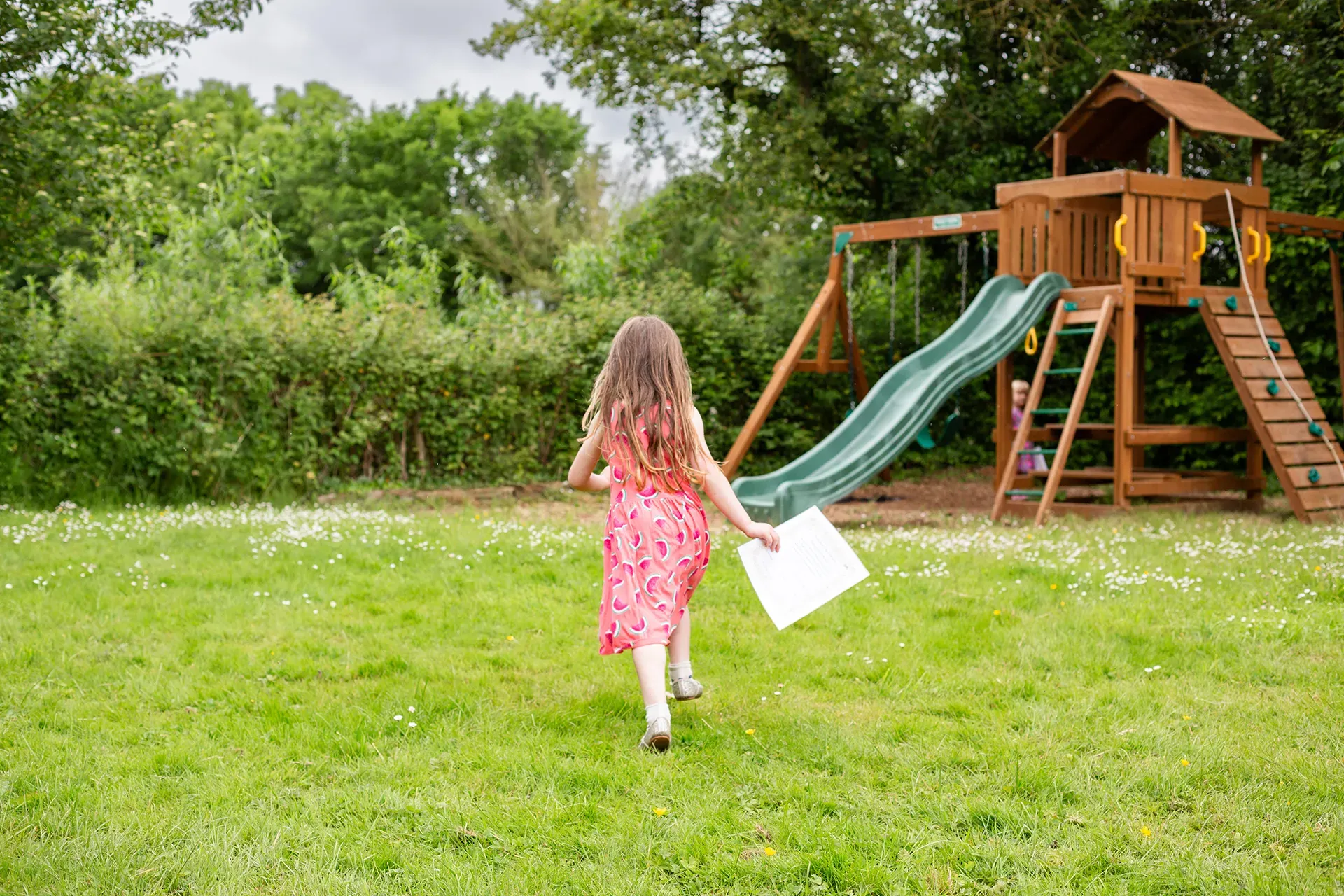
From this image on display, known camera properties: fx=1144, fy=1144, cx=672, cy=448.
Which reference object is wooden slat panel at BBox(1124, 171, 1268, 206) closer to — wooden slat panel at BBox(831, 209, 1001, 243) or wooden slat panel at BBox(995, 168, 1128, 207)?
wooden slat panel at BBox(995, 168, 1128, 207)

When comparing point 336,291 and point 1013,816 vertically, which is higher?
point 336,291

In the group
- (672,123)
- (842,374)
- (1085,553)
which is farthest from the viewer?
(672,123)

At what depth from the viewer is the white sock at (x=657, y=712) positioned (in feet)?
13.1

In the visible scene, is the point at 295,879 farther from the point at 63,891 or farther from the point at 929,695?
the point at 929,695

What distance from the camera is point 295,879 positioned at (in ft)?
9.70

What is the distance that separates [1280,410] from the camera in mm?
9875

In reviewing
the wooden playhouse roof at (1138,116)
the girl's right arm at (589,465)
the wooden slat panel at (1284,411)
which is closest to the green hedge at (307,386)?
the wooden playhouse roof at (1138,116)

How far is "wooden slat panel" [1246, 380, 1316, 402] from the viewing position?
9789 millimetres

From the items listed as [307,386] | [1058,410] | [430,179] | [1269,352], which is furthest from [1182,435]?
[430,179]

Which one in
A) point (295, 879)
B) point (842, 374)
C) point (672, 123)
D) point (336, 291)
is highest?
point (672, 123)

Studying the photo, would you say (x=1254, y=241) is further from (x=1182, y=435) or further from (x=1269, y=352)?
(x=1182, y=435)

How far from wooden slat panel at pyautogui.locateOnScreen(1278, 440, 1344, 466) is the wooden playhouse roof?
2789mm

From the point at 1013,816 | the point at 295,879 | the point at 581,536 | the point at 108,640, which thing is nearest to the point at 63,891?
the point at 295,879

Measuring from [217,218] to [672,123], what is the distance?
6.32 m
